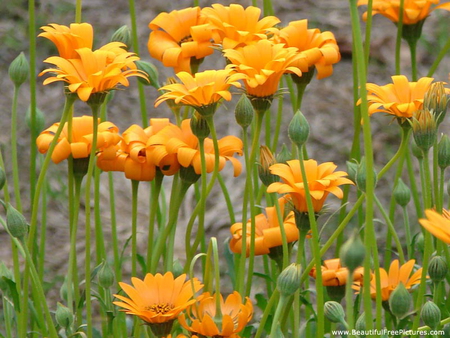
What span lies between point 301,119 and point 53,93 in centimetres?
180

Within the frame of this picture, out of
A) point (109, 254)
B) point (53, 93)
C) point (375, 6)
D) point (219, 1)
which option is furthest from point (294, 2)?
point (375, 6)

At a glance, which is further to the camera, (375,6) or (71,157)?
(375,6)

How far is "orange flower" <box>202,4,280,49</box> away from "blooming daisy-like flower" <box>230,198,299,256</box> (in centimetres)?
23

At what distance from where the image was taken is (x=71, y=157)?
3.49 feet

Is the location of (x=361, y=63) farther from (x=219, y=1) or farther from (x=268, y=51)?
(x=219, y=1)

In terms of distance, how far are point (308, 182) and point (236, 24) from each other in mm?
281

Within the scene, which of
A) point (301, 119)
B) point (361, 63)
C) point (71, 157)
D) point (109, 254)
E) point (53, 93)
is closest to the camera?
point (361, 63)

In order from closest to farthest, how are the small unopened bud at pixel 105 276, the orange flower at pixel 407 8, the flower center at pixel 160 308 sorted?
the flower center at pixel 160 308
the small unopened bud at pixel 105 276
the orange flower at pixel 407 8

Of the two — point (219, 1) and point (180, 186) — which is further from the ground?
point (219, 1)

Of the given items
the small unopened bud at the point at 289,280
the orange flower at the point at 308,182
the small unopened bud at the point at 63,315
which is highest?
the orange flower at the point at 308,182

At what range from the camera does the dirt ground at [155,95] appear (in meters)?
2.24

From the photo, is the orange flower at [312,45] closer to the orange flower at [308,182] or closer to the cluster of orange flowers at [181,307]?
the orange flower at [308,182]

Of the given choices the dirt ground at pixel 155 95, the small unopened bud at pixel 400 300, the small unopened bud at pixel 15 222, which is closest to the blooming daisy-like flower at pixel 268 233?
the small unopened bud at pixel 400 300

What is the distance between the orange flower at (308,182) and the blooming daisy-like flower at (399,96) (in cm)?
10
